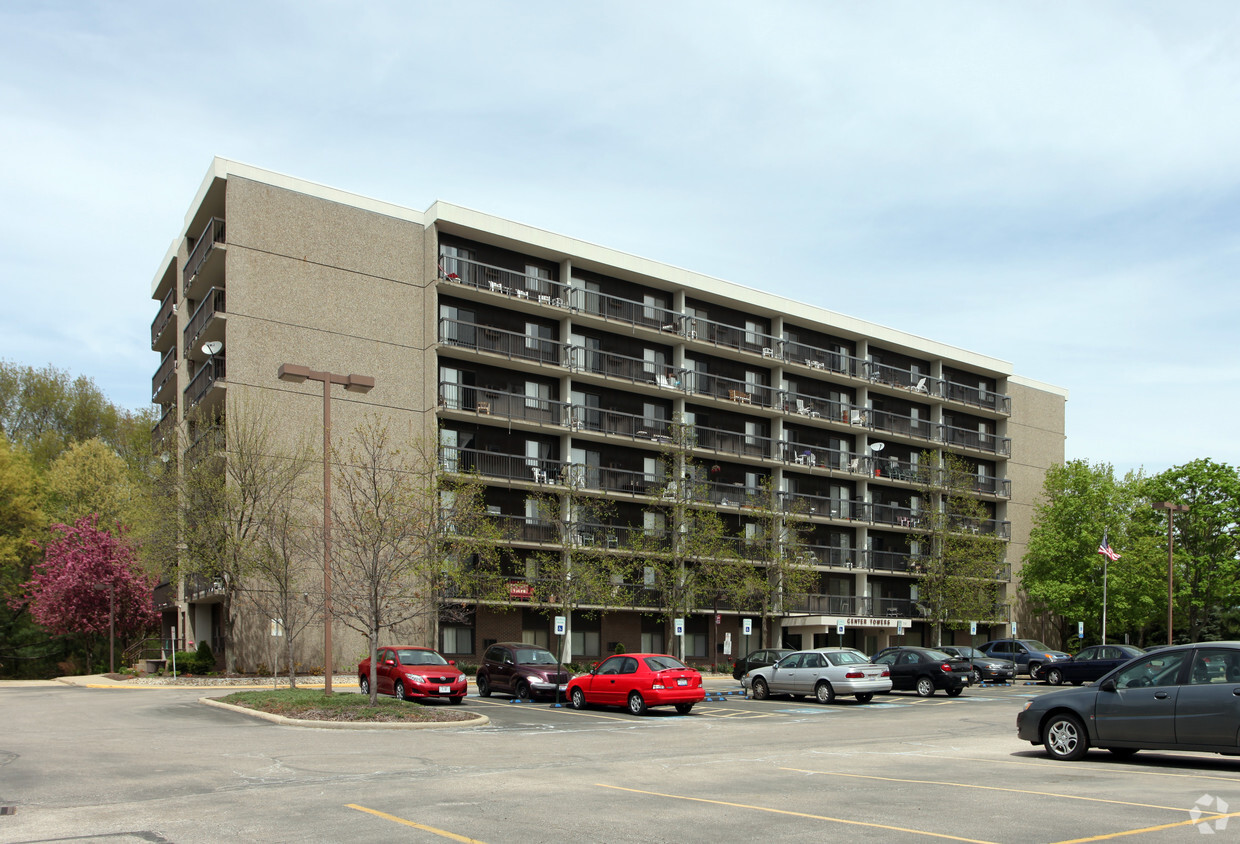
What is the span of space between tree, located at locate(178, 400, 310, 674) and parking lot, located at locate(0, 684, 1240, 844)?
49.1 ft

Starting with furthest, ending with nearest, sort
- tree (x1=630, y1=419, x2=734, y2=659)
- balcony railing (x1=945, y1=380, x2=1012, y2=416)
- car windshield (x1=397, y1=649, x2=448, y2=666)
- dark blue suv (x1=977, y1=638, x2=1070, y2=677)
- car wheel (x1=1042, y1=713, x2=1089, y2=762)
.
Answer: balcony railing (x1=945, y1=380, x2=1012, y2=416)
tree (x1=630, y1=419, x2=734, y2=659)
dark blue suv (x1=977, y1=638, x2=1070, y2=677)
car windshield (x1=397, y1=649, x2=448, y2=666)
car wheel (x1=1042, y1=713, x2=1089, y2=762)

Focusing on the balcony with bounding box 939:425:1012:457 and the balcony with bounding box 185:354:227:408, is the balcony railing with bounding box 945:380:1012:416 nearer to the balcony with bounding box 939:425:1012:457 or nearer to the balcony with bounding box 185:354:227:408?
the balcony with bounding box 939:425:1012:457

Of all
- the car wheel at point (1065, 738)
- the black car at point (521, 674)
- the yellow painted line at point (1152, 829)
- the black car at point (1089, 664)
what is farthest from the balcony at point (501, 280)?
the yellow painted line at point (1152, 829)

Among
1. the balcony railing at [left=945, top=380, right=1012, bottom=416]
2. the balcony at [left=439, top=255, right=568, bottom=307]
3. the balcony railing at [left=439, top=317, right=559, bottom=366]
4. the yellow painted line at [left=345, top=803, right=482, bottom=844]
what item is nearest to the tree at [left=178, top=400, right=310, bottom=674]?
the balcony railing at [left=439, top=317, right=559, bottom=366]

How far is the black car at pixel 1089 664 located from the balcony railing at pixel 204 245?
35316 mm

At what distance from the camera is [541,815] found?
1058cm

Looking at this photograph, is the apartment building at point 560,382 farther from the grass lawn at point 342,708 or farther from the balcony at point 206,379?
the grass lawn at point 342,708

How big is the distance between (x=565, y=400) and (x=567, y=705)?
791 inches

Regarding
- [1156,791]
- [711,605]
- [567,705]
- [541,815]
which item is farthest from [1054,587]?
[541,815]

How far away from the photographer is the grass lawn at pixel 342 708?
22484mm

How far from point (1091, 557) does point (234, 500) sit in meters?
46.7

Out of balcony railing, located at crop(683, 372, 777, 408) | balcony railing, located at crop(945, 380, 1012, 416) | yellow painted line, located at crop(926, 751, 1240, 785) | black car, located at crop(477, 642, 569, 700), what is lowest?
black car, located at crop(477, 642, 569, 700)

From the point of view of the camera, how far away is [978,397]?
2675 inches

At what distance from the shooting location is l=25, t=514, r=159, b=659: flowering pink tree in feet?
175
